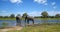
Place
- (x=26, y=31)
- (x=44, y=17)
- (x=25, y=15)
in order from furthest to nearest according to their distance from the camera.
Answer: (x=44, y=17), (x=25, y=15), (x=26, y=31)

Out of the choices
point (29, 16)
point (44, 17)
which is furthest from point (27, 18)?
point (44, 17)

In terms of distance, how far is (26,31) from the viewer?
23.9ft

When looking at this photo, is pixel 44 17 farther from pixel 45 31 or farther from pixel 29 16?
pixel 45 31

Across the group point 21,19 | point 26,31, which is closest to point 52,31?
point 26,31

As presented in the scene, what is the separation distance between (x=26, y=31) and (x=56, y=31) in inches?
60.7

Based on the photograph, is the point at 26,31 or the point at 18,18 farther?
the point at 18,18

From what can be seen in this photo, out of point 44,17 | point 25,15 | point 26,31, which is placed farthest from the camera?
point 44,17

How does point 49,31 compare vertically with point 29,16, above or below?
below

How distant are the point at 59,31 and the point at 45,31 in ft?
2.42

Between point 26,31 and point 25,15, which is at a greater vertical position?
point 25,15

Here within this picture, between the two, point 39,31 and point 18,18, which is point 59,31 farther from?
point 18,18

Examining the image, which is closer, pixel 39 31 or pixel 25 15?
pixel 39 31

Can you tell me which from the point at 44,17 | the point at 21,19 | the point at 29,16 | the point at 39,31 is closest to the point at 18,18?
the point at 21,19

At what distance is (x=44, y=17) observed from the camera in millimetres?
14180
